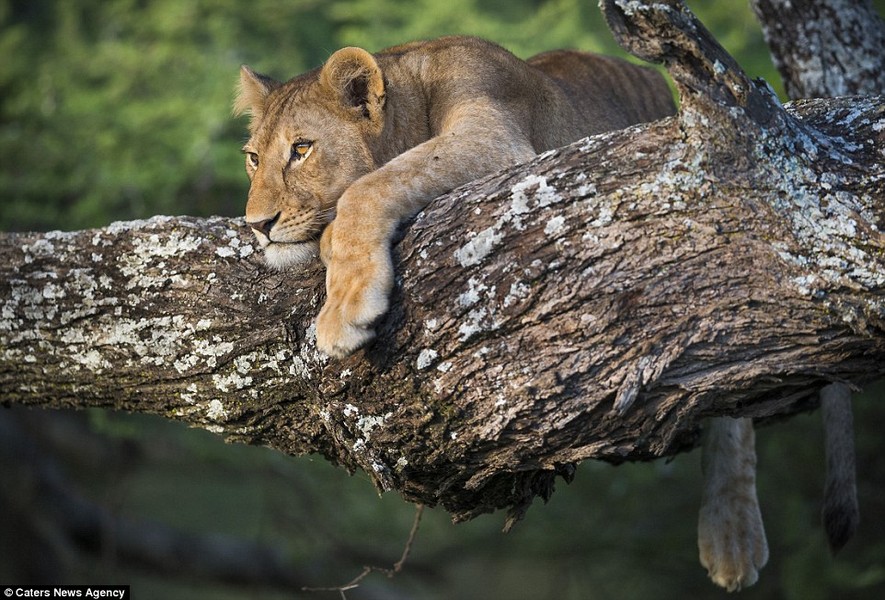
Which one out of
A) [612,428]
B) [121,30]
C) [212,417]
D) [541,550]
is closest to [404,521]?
[541,550]

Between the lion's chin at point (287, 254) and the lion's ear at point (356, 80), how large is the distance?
0.72 m

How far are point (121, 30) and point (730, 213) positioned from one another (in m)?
6.55

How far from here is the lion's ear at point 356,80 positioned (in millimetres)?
3742

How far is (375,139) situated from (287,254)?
0.71 meters

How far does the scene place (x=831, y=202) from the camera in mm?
2566

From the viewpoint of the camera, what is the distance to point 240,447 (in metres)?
8.04

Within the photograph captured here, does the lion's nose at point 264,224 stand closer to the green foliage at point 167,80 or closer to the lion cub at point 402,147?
the lion cub at point 402,147

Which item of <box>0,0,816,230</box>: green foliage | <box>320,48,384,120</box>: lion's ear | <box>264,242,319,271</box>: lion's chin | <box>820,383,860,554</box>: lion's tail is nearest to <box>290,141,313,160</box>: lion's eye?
<box>320,48,384,120</box>: lion's ear

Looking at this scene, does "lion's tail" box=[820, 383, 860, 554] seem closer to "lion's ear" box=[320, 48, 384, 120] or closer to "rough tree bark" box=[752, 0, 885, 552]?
"rough tree bark" box=[752, 0, 885, 552]

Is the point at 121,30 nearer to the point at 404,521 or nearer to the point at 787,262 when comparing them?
the point at 404,521

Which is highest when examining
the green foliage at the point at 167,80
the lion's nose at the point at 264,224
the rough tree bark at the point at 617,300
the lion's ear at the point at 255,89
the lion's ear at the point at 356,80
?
the green foliage at the point at 167,80

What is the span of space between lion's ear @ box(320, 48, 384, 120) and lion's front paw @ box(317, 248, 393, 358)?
1.10 meters

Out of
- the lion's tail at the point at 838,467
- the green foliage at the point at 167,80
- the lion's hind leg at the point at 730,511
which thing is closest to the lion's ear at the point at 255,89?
the green foliage at the point at 167,80

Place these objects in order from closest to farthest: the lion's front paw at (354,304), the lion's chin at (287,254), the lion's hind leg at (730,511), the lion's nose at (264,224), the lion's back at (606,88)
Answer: the lion's front paw at (354,304), the lion's chin at (287,254), the lion's nose at (264,224), the lion's hind leg at (730,511), the lion's back at (606,88)
